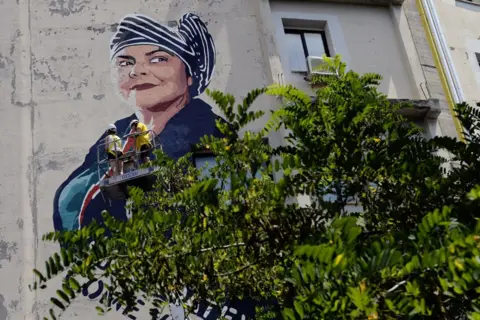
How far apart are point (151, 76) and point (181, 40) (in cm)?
106

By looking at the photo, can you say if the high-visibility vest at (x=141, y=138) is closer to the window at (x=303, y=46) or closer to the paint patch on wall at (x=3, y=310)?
the paint patch on wall at (x=3, y=310)

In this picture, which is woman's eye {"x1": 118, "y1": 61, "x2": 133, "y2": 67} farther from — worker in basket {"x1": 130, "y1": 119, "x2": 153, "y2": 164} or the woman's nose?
worker in basket {"x1": 130, "y1": 119, "x2": 153, "y2": 164}

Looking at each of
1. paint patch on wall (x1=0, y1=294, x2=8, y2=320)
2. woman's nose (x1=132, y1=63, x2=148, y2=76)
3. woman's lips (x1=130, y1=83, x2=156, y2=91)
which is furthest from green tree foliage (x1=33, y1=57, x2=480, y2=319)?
woman's nose (x1=132, y1=63, x2=148, y2=76)

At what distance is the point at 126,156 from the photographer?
11.1 m

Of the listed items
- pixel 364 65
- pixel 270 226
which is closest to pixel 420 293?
pixel 270 226

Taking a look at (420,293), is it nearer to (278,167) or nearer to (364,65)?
(278,167)

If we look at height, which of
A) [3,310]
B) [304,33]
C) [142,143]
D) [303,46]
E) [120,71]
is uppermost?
[304,33]

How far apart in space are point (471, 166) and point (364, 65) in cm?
728

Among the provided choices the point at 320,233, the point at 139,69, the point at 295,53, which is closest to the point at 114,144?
the point at 139,69

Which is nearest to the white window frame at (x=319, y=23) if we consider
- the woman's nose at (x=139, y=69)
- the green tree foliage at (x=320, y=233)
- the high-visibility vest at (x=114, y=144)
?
the woman's nose at (x=139, y=69)

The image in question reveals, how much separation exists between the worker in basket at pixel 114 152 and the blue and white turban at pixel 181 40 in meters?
2.21

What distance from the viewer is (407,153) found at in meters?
7.07

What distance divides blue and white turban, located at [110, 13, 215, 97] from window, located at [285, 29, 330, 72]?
1.63 m

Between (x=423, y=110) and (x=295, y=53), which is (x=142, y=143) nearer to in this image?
(x=295, y=53)
